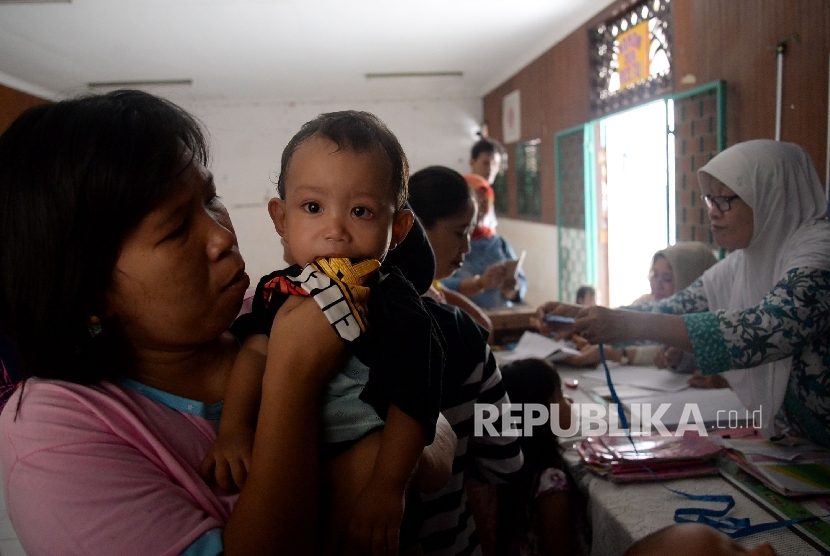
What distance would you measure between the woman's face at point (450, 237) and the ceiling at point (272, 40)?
3250 millimetres

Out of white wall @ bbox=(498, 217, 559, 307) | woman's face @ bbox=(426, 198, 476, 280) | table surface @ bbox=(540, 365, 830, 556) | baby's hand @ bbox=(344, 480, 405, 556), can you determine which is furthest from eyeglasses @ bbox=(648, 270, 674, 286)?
white wall @ bbox=(498, 217, 559, 307)

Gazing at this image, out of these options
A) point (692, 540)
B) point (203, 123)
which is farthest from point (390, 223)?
point (692, 540)

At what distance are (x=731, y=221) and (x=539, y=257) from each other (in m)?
4.65

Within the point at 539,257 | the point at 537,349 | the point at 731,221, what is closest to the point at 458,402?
the point at 731,221

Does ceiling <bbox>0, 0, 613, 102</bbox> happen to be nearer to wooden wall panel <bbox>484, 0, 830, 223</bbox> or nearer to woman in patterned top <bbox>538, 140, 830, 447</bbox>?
wooden wall panel <bbox>484, 0, 830, 223</bbox>

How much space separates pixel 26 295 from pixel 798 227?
2.06 metres

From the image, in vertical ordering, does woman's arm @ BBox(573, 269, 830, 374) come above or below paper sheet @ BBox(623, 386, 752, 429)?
above

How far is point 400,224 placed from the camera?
104 cm

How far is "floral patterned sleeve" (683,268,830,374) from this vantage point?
64.5 inches

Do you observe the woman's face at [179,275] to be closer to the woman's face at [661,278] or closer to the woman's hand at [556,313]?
the woman's hand at [556,313]

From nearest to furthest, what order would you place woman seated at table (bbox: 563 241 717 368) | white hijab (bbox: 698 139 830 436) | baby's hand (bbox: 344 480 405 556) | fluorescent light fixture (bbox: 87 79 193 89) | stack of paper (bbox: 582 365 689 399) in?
baby's hand (bbox: 344 480 405 556) → white hijab (bbox: 698 139 830 436) → stack of paper (bbox: 582 365 689 399) → woman seated at table (bbox: 563 241 717 368) → fluorescent light fixture (bbox: 87 79 193 89)

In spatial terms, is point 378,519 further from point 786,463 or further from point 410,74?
point 410,74

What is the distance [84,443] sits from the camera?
0.70m

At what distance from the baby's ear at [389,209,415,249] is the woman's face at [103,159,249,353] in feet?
0.91
